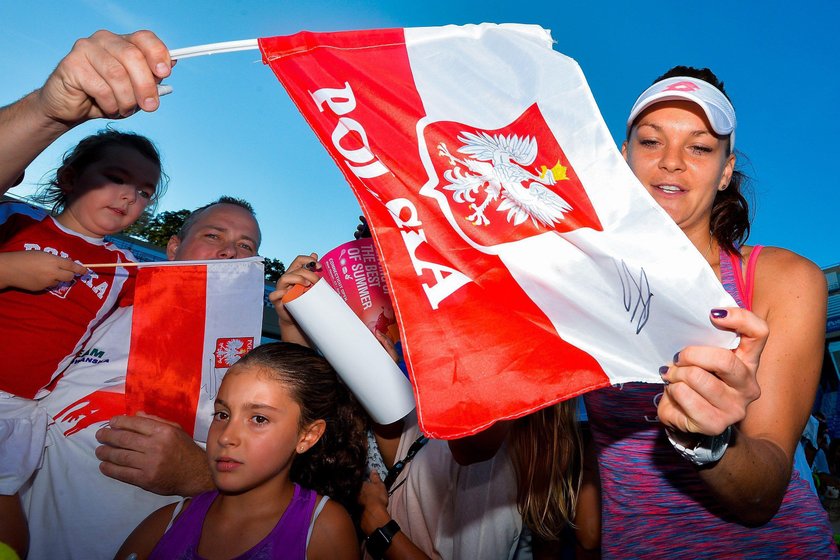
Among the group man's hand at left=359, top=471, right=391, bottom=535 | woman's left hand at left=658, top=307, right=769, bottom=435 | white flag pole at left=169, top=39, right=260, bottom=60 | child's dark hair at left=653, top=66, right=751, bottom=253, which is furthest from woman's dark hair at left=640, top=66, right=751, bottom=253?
man's hand at left=359, top=471, right=391, bottom=535

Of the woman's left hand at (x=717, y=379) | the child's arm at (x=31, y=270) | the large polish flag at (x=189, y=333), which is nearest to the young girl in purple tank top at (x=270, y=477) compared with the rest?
the large polish flag at (x=189, y=333)

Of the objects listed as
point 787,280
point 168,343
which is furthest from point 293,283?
point 787,280

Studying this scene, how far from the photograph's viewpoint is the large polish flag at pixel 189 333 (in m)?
2.10

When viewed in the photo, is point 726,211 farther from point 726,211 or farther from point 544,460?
point 544,460

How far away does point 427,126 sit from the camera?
1398 mm

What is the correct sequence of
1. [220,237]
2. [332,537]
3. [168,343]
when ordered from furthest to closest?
[220,237], [168,343], [332,537]

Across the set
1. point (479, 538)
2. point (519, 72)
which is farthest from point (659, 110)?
point (479, 538)

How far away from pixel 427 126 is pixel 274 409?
1.34m

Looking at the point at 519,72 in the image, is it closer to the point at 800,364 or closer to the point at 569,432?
the point at 800,364

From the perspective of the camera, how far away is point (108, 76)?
3.67 feet

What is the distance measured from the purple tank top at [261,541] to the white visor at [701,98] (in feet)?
6.13

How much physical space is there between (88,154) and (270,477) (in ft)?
5.51

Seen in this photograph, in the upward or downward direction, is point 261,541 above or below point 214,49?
below

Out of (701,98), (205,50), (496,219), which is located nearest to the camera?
(205,50)
